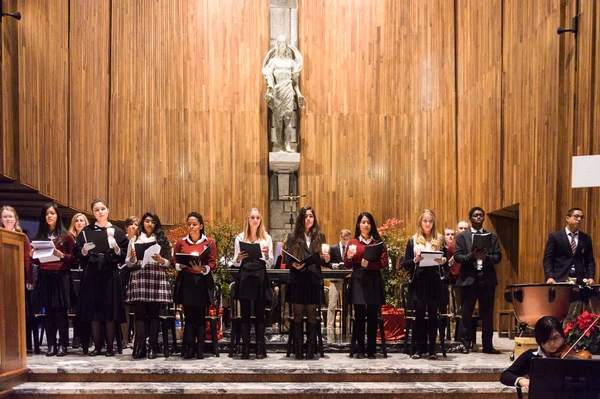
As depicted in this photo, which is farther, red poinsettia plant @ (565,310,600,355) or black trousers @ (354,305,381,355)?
black trousers @ (354,305,381,355)


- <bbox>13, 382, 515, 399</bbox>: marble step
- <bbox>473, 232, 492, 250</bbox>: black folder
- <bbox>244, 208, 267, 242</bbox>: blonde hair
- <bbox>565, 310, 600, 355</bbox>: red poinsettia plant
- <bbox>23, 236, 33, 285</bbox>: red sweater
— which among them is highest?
<bbox>244, 208, 267, 242</bbox>: blonde hair

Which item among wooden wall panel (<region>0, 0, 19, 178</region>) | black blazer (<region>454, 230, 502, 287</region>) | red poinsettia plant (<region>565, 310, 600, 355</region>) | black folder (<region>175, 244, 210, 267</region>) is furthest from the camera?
wooden wall panel (<region>0, 0, 19, 178</region>)

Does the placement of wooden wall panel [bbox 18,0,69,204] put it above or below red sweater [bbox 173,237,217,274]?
above

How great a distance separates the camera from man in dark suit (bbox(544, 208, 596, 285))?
644 centimetres

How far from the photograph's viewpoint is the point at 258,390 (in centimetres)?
563

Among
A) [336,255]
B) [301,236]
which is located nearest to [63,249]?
[301,236]

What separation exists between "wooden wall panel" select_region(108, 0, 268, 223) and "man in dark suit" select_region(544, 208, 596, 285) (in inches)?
220

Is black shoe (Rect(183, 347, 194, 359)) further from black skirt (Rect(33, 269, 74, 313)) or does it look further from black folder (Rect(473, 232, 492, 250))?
black folder (Rect(473, 232, 492, 250))

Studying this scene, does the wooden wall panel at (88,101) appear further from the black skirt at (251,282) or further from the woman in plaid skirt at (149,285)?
the black skirt at (251,282)

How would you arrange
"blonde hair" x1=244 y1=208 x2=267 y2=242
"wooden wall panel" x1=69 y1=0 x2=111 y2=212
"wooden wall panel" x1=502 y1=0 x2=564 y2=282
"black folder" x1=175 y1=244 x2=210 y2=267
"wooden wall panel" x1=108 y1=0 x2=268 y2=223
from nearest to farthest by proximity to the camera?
"black folder" x1=175 y1=244 x2=210 y2=267, "blonde hair" x1=244 y1=208 x2=267 y2=242, "wooden wall panel" x1=502 y1=0 x2=564 y2=282, "wooden wall panel" x1=69 y1=0 x2=111 y2=212, "wooden wall panel" x1=108 y1=0 x2=268 y2=223

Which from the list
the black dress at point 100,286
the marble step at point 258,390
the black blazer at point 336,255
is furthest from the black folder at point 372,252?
the black dress at point 100,286

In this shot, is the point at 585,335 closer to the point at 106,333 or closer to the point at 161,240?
the point at 161,240

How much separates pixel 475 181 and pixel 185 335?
16.7 feet

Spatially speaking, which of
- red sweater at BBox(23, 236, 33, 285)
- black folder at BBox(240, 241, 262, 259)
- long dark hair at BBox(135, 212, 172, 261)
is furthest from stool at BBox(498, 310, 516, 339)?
red sweater at BBox(23, 236, 33, 285)
